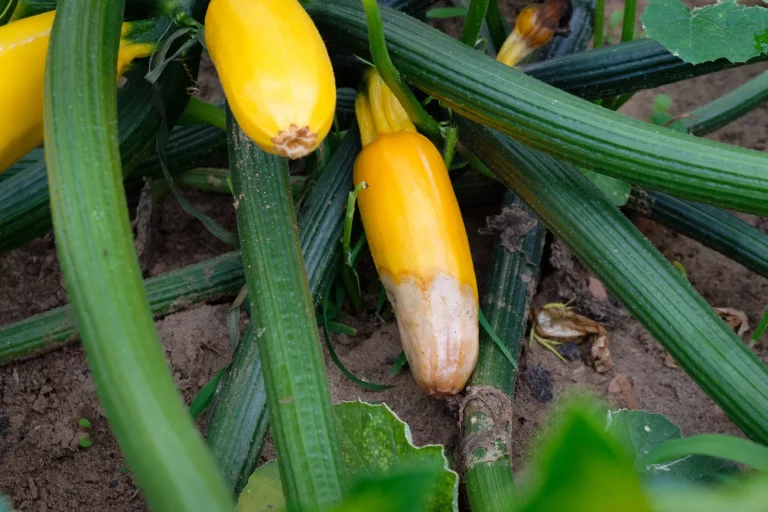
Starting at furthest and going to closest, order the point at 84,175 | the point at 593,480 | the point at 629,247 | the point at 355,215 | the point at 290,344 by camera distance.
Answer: the point at 355,215 < the point at 629,247 < the point at 290,344 < the point at 84,175 < the point at 593,480

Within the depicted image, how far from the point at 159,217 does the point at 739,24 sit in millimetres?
1350

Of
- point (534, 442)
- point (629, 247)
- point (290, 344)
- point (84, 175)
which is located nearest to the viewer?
point (84, 175)

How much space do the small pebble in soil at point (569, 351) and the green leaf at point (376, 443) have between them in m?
0.58

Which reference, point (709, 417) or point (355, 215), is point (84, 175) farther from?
point (709, 417)

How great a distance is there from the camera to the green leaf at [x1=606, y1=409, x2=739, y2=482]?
1.18 metres

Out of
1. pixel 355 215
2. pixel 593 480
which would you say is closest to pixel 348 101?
pixel 355 215

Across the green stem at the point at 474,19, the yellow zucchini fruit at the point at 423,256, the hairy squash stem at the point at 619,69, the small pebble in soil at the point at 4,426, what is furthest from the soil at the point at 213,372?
the green stem at the point at 474,19

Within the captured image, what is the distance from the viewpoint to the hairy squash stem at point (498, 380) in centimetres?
126

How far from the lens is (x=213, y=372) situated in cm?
159

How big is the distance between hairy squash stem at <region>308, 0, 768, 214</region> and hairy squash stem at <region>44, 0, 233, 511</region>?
20.1 inches

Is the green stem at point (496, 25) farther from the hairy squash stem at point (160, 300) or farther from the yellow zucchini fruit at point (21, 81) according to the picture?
the yellow zucchini fruit at point (21, 81)

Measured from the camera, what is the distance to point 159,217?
1946 mm

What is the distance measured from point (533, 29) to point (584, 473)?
1394 mm

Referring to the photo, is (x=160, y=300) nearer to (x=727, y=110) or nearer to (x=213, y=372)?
(x=213, y=372)
